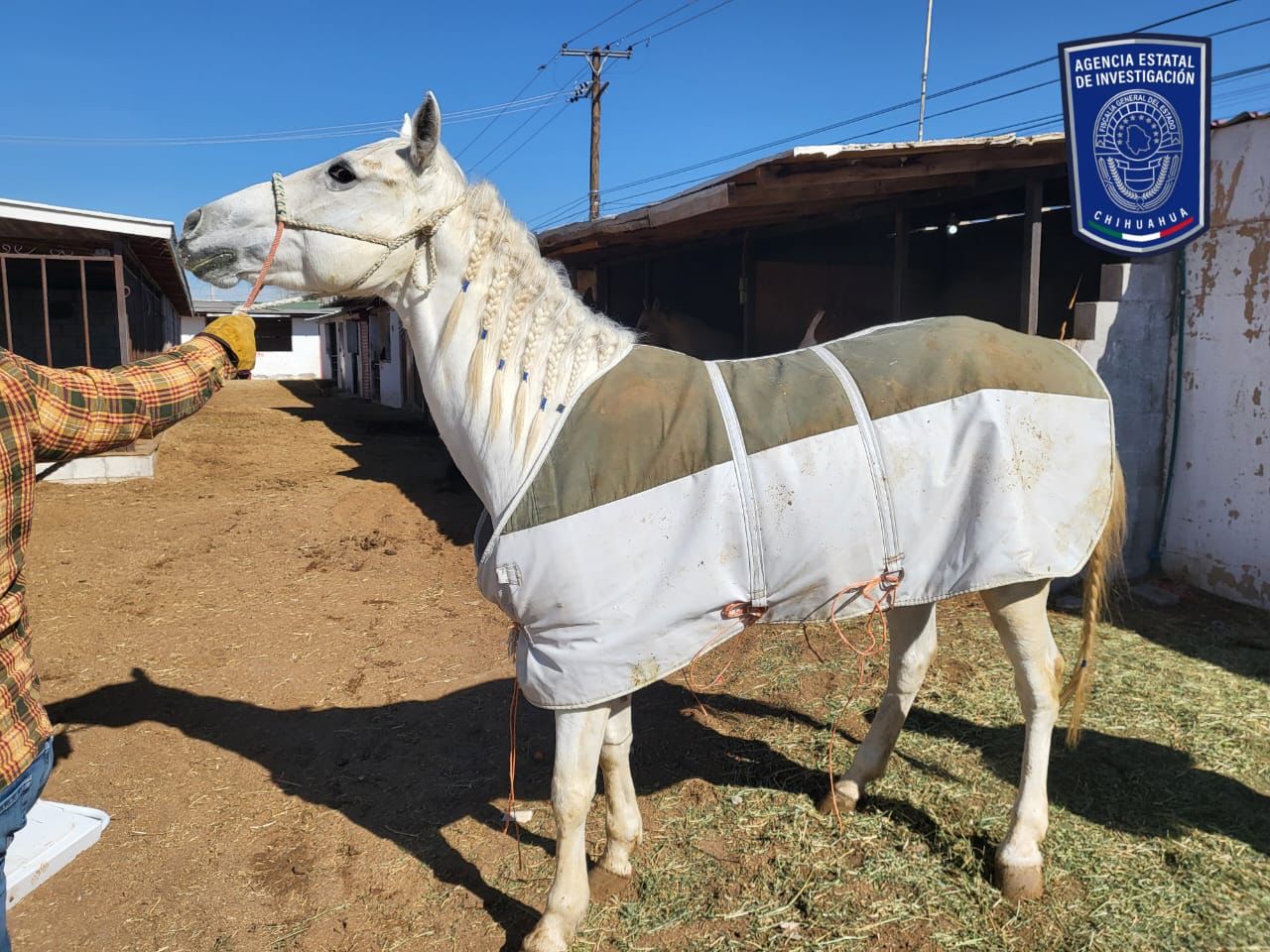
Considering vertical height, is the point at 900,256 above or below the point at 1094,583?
above

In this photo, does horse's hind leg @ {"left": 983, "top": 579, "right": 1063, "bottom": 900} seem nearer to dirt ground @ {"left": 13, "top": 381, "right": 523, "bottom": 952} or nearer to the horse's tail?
the horse's tail

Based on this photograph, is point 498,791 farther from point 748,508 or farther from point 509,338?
point 509,338

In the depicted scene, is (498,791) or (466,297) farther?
(498,791)

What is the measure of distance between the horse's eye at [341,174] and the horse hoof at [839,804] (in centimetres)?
260

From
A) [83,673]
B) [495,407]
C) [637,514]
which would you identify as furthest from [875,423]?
[83,673]

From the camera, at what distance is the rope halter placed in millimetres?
2158

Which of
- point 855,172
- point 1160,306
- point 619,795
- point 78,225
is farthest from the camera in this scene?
point 78,225

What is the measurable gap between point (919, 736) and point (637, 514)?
2127mm

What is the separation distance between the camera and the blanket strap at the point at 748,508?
2.12 metres

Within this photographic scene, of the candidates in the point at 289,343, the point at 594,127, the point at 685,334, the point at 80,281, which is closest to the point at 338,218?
the point at 685,334

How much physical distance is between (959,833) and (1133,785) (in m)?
0.81

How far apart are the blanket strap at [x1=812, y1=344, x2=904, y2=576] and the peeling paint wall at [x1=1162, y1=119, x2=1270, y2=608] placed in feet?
14.1

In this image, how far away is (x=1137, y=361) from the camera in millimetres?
5496

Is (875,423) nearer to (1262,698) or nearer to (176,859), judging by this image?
(176,859)
